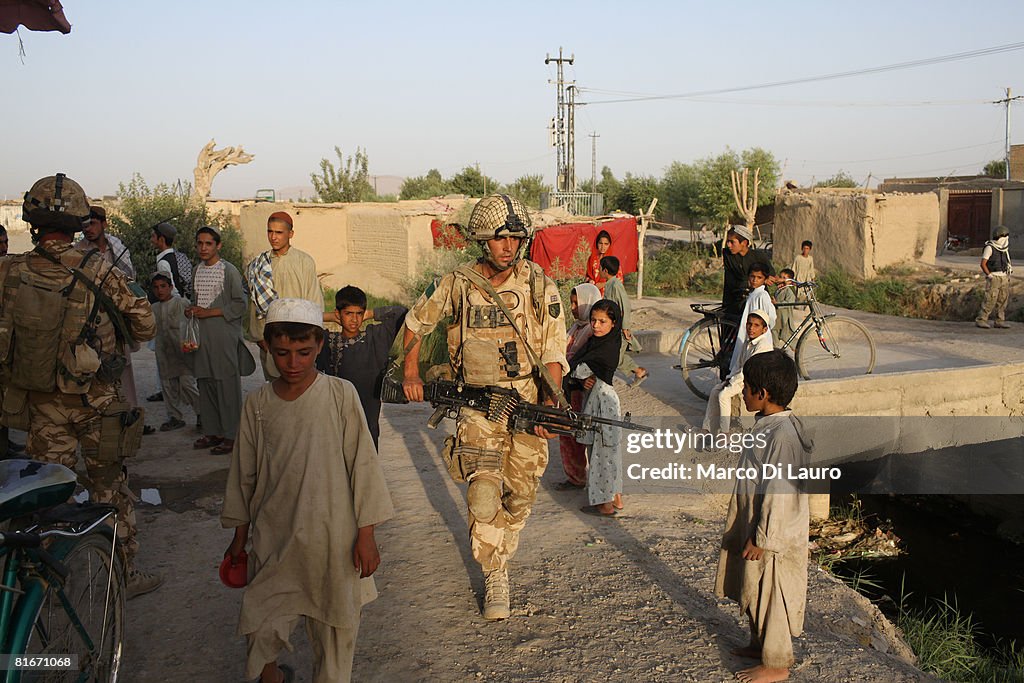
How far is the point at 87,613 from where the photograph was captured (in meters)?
2.60

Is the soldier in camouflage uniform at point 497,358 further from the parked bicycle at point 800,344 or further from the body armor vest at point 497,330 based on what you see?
the parked bicycle at point 800,344

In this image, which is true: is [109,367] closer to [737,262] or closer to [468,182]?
[737,262]

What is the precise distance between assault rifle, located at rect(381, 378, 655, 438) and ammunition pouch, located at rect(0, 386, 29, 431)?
168 cm

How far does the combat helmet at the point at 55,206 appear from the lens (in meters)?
3.25

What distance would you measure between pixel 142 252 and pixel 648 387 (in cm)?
1011

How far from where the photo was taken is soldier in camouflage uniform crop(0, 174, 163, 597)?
3225mm

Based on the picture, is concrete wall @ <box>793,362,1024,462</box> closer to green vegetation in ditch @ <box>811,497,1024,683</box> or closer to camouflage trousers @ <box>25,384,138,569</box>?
green vegetation in ditch @ <box>811,497,1024,683</box>

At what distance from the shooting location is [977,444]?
26.9ft

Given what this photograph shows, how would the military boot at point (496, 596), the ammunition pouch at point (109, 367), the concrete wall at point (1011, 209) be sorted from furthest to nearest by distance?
the concrete wall at point (1011, 209) < the military boot at point (496, 596) < the ammunition pouch at point (109, 367)

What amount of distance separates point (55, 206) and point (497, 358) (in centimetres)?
195

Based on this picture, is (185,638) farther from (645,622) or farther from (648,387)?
(648,387)

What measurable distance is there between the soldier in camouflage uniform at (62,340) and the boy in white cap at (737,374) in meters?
4.35

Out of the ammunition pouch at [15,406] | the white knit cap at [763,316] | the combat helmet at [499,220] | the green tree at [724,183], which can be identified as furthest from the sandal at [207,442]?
the green tree at [724,183]

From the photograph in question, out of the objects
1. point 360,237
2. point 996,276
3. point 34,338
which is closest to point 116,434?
point 34,338
